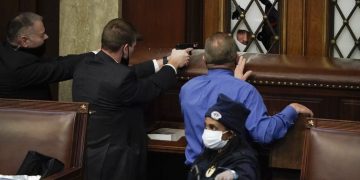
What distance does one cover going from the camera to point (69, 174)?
7.59ft

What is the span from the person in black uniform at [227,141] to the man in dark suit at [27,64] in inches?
41.1

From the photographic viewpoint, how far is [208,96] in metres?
2.55

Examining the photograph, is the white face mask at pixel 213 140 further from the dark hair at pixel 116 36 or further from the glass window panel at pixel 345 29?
the glass window panel at pixel 345 29

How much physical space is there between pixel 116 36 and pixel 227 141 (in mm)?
870

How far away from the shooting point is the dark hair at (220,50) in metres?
2.58

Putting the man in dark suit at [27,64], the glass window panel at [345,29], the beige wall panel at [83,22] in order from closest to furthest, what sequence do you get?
the man in dark suit at [27,64] < the glass window panel at [345,29] < the beige wall panel at [83,22]

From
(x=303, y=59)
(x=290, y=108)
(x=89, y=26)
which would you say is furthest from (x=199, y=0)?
(x=290, y=108)

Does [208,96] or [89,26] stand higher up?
[89,26]

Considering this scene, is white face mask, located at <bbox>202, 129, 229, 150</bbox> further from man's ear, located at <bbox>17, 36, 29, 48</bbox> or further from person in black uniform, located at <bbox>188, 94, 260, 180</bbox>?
man's ear, located at <bbox>17, 36, 29, 48</bbox>

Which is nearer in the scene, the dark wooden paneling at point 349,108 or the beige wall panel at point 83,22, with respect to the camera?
the dark wooden paneling at point 349,108

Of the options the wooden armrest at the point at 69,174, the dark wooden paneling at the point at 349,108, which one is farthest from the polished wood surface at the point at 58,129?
the dark wooden paneling at the point at 349,108

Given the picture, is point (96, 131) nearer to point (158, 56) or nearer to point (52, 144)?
point (52, 144)

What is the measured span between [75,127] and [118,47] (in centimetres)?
53

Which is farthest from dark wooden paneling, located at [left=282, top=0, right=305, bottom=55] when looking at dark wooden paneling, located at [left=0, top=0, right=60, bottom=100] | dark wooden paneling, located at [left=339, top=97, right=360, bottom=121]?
dark wooden paneling, located at [left=0, top=0, right=60, bottom=100]
